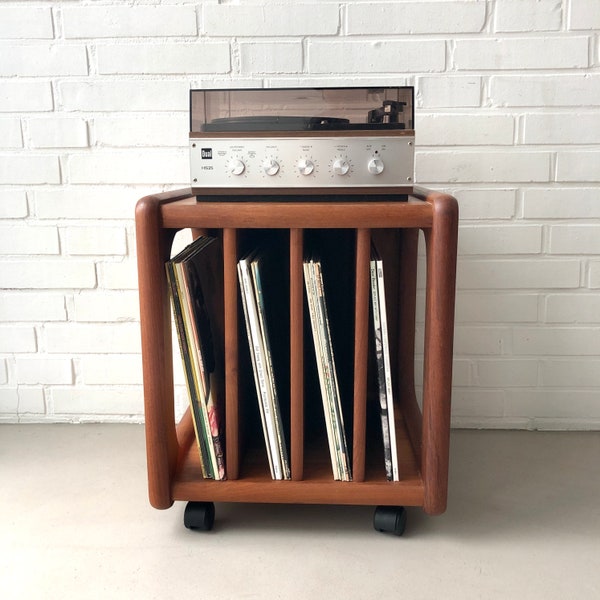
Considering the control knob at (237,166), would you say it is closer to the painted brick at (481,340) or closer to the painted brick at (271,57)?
the painted brick at (271,57)

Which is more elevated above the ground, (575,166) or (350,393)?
(575,166)

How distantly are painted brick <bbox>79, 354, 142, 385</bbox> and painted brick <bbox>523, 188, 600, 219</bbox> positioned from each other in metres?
0.92

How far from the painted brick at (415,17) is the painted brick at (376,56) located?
3 cm

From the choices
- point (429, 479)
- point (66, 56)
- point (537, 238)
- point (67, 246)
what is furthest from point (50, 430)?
point (537, 238)

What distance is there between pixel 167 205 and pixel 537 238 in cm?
84

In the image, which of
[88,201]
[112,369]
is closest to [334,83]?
[88,201]

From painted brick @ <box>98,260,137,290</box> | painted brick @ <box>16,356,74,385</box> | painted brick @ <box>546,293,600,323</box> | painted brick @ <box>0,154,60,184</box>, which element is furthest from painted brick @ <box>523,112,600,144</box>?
painted brick @ <box>16,356,74,385</box>

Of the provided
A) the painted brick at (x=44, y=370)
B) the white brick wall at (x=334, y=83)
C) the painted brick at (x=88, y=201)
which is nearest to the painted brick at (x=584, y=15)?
the white brick wall at (x=334, y=83)

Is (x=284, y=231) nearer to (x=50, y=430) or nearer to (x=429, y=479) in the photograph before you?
(x=429, y=479)

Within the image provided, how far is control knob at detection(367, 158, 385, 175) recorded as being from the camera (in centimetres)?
104

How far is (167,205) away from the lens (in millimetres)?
1033

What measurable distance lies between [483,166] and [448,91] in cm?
17

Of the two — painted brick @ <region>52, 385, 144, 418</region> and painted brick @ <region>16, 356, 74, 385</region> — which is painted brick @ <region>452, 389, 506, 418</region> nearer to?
painted brick @ <region>52, 385, 144, 418</region>

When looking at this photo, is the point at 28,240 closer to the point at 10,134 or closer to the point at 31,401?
the point at 10,134
